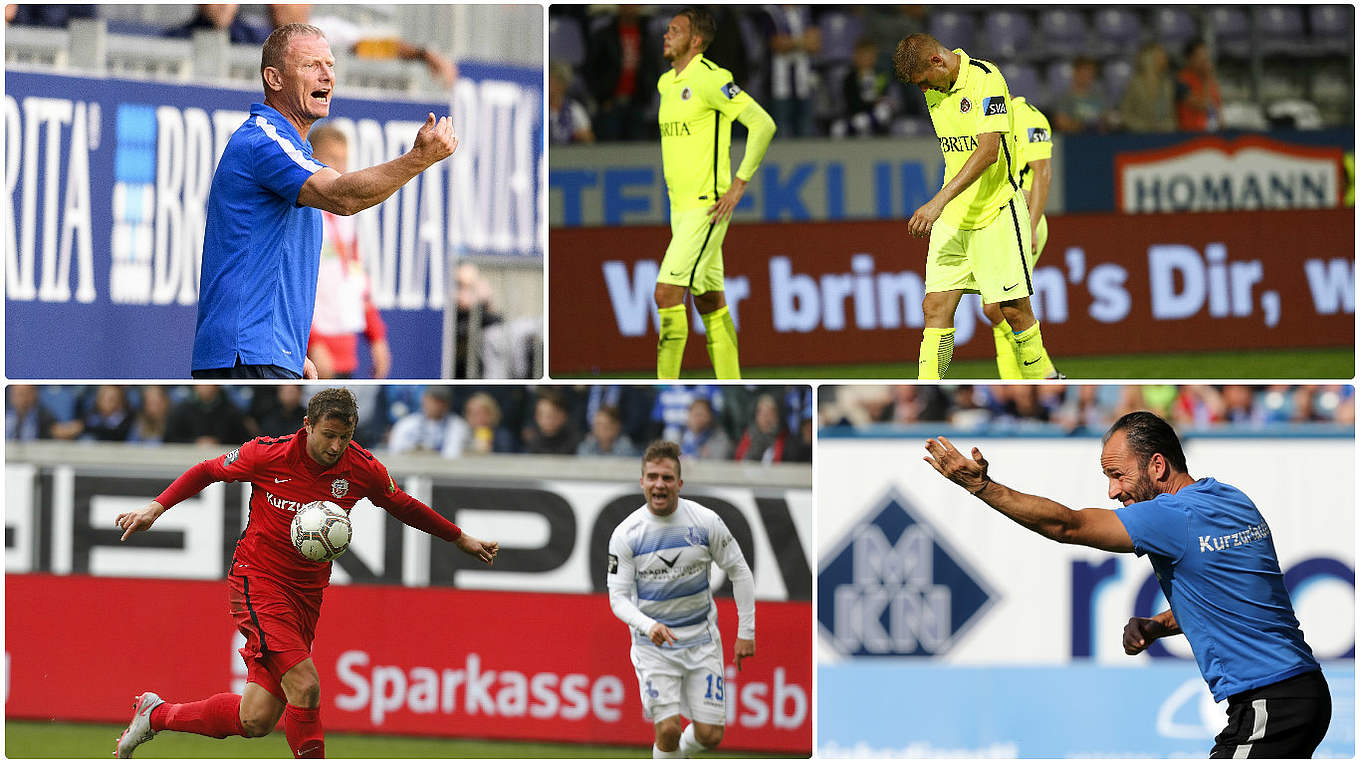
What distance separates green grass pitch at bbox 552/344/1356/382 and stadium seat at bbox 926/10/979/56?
15.3 ft

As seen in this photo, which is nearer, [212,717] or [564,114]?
[212,717]

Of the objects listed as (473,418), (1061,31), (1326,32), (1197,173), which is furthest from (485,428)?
(1326,32)

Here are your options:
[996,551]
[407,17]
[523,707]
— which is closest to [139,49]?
[407,17]

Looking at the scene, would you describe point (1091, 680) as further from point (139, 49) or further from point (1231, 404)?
point (139, 49)

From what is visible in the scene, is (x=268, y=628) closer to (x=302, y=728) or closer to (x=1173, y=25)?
(x=302, y=728)

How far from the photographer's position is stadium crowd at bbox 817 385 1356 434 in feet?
27.0

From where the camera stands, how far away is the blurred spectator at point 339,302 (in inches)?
366

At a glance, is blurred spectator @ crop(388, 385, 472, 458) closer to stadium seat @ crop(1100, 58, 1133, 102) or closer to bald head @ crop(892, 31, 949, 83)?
bald head @ crop(892, 31, 949, 83)

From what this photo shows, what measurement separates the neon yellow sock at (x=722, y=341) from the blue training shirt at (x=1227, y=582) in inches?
114

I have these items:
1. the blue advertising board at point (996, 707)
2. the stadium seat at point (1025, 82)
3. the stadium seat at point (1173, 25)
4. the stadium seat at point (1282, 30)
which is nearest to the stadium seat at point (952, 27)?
the stadium seat at point (1025, 82)

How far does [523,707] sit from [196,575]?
2327mm

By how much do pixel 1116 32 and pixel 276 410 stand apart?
11.7 meters

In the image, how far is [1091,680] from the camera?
810cm

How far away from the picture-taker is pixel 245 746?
781 centimetres
